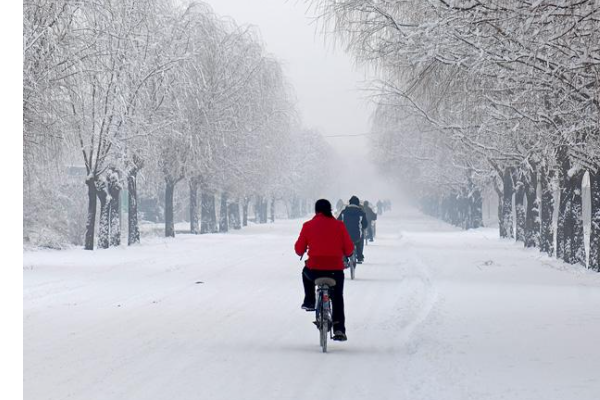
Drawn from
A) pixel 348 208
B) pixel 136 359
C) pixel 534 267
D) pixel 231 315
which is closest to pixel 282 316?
pixel 231 315

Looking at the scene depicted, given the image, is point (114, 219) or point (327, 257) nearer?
point (327, 257)

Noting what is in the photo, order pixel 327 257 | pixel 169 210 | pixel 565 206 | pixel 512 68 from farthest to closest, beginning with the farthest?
pixel 169 210 < pixel 565 206 < pixel 512 68 < pixel 327 257

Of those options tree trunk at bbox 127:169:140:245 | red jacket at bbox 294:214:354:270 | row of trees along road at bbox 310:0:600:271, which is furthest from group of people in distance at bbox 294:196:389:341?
tree trunk at bbox 127:169:140:245

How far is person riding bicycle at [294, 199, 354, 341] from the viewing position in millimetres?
11141

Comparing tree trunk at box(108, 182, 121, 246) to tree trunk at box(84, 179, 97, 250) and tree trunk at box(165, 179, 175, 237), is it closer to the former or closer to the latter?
tree trunk at box(84, 179, 97, 250)

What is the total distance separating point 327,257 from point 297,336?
136 centimetres

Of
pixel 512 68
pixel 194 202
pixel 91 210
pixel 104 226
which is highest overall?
pixel 512 68

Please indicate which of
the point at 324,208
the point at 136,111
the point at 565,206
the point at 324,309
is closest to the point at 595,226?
the point at 565,206

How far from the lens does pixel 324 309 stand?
10.9 metres

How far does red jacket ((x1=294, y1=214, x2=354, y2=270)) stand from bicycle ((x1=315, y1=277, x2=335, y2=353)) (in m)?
0.21

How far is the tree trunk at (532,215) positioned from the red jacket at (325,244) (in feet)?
77.7

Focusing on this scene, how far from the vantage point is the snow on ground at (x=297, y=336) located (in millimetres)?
8602

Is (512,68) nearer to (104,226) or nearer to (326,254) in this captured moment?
(326,254)

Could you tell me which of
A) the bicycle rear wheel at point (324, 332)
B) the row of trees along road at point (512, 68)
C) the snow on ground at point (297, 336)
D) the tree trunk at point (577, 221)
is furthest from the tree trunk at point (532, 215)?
the bicycle rear wheel at point (324, 332)
